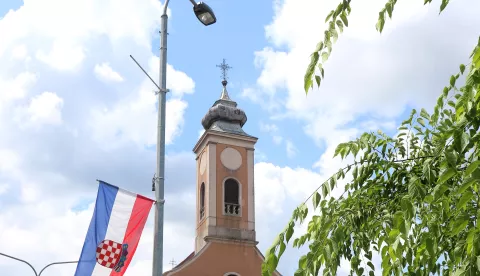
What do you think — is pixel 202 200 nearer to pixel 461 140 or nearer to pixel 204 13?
pixel 204 13

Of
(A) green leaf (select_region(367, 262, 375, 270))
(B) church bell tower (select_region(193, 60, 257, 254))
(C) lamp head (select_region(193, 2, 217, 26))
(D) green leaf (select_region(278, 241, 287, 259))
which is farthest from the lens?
(B) church bell tower (select_region(193, 60, 257, 254))

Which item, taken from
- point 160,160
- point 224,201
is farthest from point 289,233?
point 224,201

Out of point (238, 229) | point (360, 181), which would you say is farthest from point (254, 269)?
point (360, 181)

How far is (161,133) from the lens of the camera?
8039 mm

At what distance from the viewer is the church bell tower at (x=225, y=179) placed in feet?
92.0

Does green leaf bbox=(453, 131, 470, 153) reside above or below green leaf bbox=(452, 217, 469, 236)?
above

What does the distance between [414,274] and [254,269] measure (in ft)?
78.5

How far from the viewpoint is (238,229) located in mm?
28172

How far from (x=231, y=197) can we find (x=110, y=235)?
21.0m

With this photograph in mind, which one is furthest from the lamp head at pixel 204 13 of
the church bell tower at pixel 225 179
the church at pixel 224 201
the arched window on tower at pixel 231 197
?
the arched window on tower at pixel 231 197

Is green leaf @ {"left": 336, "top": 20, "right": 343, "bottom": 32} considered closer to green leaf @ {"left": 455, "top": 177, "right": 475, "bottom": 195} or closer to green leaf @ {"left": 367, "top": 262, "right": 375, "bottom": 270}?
green leaf @ {"left": 455, "top": 177, "right": 475, "bottom": 195}

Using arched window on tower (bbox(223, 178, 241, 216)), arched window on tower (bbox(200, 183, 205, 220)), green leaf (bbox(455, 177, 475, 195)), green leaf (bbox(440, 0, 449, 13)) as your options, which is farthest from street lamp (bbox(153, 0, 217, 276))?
arched window on tower (bbox(200, 183, 205, 220))

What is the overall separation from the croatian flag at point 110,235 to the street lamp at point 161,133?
2.15 feet

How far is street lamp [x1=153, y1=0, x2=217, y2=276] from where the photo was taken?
24.1 feet
